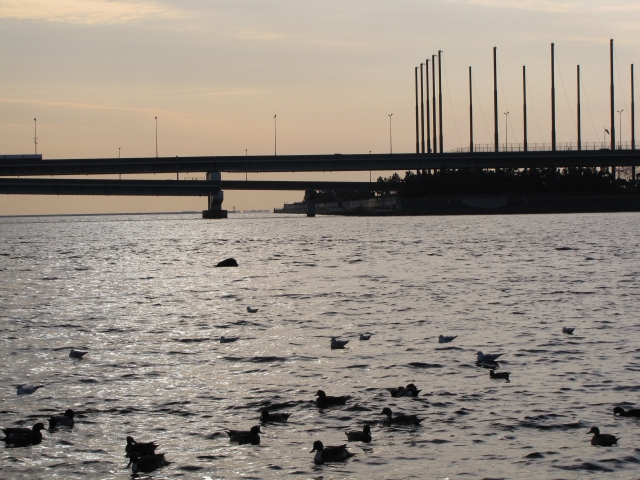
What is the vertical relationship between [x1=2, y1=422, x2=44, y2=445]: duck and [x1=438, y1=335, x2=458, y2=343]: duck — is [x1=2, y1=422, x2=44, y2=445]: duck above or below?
below

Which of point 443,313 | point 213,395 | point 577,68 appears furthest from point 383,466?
point 577,68

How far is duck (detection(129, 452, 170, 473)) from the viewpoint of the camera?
1547cm

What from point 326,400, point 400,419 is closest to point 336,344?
point 326,400

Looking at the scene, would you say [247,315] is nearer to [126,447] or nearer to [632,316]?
[632,316]

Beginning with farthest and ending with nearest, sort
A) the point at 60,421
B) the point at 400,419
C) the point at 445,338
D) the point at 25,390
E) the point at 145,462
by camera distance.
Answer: the point at 445,338
the point at 25,390
the point at 60,421
the point at 400,419
the point at 145,462

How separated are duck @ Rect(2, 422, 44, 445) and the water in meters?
0.23

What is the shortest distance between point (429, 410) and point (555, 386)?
143 inches

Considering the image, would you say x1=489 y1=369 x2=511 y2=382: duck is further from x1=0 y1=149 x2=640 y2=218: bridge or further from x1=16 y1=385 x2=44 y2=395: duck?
x1=0 y1=149 x2=640 y2=218: bridge

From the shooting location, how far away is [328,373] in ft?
76.2

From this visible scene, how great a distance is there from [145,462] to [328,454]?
3.14 meters

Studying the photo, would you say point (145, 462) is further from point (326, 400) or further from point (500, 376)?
point (500, 376)

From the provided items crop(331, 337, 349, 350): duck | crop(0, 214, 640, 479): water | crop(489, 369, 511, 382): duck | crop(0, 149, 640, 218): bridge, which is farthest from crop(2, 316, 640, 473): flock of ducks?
crop(0, 149, 640, 218): bridge

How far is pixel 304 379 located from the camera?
22.6m

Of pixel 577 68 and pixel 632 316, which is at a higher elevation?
pixel 577 68
